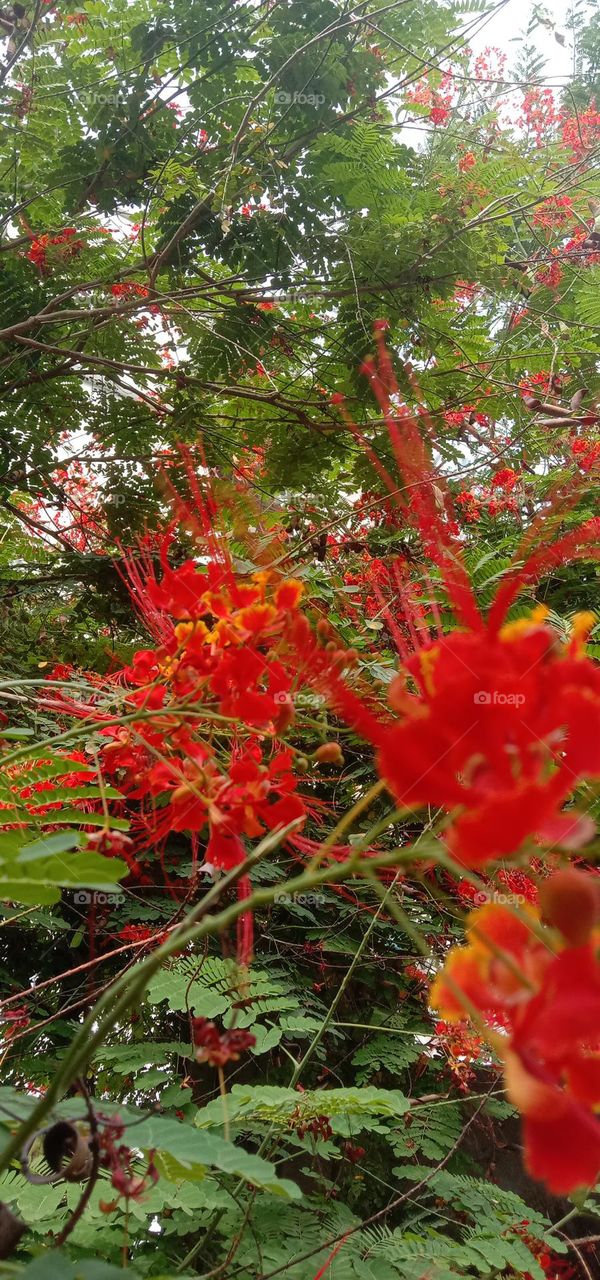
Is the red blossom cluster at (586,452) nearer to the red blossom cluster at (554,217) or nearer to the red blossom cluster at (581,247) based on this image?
the red blossom cluster at (581,247)

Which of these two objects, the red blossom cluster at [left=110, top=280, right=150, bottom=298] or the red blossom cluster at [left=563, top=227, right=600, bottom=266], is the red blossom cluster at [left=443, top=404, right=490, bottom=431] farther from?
the red blossom cluster at [left=110, top=280, right=150, bottom=298]

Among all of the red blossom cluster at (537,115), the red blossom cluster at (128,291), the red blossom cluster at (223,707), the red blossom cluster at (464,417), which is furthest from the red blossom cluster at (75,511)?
the red blossom cluster at (537,115)

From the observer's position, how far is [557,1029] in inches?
20.2

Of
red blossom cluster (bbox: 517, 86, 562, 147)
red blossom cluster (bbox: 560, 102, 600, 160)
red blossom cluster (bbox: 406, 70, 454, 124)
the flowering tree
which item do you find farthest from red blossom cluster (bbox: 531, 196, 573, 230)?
red blossom cluster (bbox: 517, 86, 562, 147)

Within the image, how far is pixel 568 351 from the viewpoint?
3545 mm

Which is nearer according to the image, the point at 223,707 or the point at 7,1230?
the point at 7,1230

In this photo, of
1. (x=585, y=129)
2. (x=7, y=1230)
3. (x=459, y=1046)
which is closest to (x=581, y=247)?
(x=585, y=129)

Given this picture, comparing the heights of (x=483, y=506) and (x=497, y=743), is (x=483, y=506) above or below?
above

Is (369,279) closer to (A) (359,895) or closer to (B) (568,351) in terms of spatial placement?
(B) (568,351)

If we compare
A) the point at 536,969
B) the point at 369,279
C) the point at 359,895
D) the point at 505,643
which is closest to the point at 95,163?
the point at 369,279

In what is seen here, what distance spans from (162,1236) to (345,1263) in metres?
0.49

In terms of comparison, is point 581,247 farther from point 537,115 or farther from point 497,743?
point 497,743

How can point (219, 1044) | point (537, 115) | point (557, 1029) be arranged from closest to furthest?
1. point (557, 1029)
2. point (219, 1044)
3. point (537, 115)

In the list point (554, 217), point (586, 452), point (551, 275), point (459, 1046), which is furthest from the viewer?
point (554, 217)
